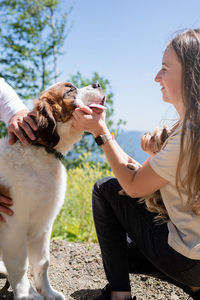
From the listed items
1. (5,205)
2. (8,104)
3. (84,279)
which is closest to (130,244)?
(84,279)

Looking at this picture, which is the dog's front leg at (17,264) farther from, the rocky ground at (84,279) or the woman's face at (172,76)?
the woman's face at (172,76)

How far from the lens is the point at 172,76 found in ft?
6.39

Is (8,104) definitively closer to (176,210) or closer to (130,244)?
(130,244)

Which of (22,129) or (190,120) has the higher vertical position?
(190,120)

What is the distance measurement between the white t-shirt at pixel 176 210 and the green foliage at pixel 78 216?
7.31 ft

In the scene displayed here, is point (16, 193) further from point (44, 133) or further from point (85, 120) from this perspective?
point (85, 120)

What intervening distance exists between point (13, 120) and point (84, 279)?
1561mm

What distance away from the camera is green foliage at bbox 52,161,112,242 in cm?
417

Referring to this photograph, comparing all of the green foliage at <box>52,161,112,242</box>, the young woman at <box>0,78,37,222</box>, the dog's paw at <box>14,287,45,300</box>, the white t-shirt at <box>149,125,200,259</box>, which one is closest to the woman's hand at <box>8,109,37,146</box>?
the young woman at <box>0,78,37,222</box>

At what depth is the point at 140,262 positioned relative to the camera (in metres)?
2.58

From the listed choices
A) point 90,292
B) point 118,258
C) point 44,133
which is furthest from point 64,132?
point 90,292

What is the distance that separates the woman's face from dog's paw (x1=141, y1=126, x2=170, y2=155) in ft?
1.07

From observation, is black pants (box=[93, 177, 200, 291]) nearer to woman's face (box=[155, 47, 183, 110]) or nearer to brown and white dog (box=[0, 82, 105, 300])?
brown and white dog (box=[0, 82, 105, 300])

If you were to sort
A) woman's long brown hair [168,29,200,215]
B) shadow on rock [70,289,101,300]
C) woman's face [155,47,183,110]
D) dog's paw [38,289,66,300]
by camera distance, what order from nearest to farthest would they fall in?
woman's long brown hair [168,29,200,215] → woman's face [155,47,183,110] → dog's paw [38,289,66,300] → shadow on rock [70,289,101,300]
